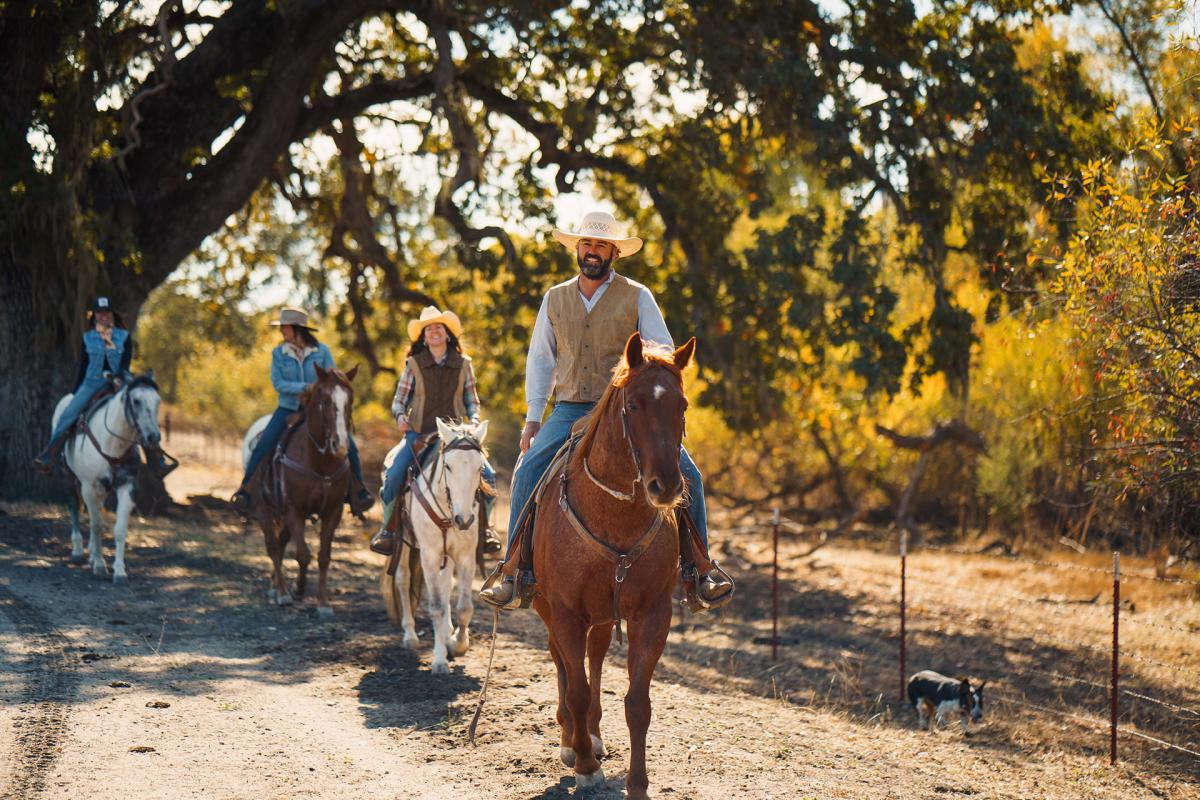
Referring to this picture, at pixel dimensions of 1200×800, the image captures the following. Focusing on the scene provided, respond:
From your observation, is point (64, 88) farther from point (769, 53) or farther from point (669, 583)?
point (669, 583)

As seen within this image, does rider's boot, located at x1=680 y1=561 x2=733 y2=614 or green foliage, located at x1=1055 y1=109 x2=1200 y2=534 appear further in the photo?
green foliage, located at x1=1055 y1=109 x2=1200 y2=534

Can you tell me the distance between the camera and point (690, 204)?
18.1 meters

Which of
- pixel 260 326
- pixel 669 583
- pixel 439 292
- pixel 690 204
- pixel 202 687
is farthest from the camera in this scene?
pixel 260 326

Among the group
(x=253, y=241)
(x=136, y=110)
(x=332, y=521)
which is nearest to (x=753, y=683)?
(x=332, y=521)

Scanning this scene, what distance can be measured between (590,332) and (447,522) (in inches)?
128

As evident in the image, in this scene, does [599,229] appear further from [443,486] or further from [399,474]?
[399,474]

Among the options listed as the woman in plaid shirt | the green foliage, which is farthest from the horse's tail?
the green foliage

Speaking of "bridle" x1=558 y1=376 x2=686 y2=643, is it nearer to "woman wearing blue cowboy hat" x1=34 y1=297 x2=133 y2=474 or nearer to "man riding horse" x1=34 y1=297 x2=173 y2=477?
"man riding horse" x1=34 y1=297 x2=173 y2=477

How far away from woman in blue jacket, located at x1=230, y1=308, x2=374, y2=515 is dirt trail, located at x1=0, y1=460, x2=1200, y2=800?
1.23 meters

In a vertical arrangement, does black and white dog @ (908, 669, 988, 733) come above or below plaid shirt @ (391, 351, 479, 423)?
below

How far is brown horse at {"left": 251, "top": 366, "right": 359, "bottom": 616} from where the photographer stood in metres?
11.3

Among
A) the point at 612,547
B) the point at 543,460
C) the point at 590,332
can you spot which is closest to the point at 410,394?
the point at 543,460

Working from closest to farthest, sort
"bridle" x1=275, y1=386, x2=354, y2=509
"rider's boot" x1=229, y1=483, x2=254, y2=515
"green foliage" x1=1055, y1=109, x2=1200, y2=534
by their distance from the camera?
"green foliage" x1=1055, y1=109, x2=1200, y2=534, "bridle" x1=275, y1=386, x2=354, y2=509, "rider's boot" x1=229, y1=483, x2=254, y2=515

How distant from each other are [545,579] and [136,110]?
519 inches
